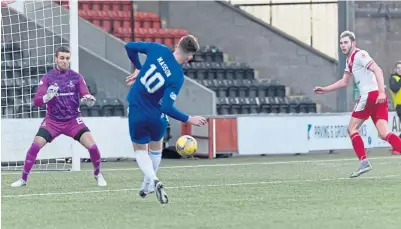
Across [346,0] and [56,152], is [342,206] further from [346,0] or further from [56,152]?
[346,0]

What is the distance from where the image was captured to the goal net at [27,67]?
52.3 ft

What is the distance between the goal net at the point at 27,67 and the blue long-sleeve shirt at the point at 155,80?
5863mm

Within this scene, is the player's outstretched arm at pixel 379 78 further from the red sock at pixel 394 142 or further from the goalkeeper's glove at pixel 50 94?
the goalkeeper's glove at pixel 50 94

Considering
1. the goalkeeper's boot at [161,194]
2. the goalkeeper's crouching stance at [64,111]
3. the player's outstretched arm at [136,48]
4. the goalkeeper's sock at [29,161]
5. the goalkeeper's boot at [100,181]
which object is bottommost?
the goalkeeper's boot at [100,181]

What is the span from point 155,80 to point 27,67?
9.81 m

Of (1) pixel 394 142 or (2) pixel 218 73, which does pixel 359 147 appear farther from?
(2) pixel 218 73

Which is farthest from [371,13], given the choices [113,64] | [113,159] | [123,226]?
[123,226]

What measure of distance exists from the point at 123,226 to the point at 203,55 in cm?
1740

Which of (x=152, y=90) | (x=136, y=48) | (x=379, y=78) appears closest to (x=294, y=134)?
(x=379, y=78)

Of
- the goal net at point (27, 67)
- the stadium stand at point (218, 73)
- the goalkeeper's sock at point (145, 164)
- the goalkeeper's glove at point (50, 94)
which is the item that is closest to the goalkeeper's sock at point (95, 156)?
the goalkeeper's glove at point (50, 94)

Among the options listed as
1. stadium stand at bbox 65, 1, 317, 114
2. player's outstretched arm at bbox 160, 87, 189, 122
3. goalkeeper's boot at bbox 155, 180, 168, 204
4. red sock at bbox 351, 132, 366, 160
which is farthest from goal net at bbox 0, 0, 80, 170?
goalkeeper's boot at bbox 155, 180, 168, 204

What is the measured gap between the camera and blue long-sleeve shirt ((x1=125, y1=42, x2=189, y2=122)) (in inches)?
355

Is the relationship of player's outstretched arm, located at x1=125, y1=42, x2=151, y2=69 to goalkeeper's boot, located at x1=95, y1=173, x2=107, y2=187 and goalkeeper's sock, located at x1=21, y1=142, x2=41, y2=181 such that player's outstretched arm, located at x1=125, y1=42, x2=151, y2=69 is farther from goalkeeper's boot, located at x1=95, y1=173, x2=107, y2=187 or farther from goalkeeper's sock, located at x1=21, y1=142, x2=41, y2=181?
goalkeeper's sock, located at x1=21, y1=142, x2=41, y2=181

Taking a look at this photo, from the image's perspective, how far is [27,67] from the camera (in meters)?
18.5
